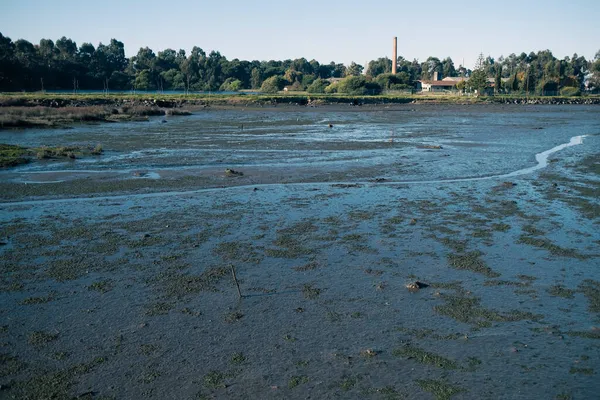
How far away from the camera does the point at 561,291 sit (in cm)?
1059

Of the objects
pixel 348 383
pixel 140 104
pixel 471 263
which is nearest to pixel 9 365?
pixel 348 383

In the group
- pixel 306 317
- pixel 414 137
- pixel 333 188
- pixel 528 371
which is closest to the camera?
pixel 528 371

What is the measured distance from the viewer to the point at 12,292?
Result: 1038cm

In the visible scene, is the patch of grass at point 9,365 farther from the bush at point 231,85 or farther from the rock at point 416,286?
the bush at point 231,85

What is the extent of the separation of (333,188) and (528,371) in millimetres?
13227

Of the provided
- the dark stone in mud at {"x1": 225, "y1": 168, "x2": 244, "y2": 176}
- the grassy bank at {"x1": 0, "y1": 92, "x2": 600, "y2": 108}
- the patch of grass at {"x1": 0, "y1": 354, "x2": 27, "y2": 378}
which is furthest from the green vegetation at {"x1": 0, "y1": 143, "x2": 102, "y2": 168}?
the grassy bank at {"x1": 0, "y1": 92, "x2": 600, "y2": 108}

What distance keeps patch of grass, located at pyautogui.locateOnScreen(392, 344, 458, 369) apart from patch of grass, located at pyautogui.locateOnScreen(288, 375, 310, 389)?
4.91ft

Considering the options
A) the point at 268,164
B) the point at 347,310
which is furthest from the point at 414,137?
the point at 347,310

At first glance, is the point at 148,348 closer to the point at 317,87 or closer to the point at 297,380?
the point at 297,380

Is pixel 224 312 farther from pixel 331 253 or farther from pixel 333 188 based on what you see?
pixel 333 188

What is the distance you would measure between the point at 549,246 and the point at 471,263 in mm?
2681

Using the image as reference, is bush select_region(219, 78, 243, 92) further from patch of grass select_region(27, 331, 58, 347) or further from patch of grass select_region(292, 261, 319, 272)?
patch of grass select_region(27, 331, 58, 347)

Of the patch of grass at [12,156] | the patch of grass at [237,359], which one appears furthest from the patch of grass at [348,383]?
the patch of grass at [12,156]

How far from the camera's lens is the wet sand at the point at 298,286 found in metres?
7.57
